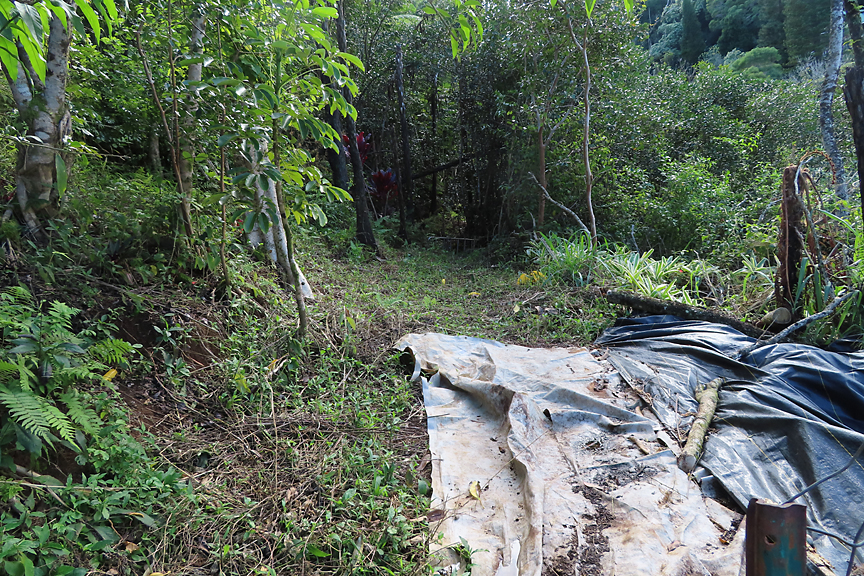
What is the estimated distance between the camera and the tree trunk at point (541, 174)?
20.1 feet

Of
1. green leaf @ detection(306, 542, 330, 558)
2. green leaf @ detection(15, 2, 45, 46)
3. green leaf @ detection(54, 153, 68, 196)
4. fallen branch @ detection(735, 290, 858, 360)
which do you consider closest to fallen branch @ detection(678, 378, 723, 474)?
fallen branch @ detection(735, 290, 858, 360)

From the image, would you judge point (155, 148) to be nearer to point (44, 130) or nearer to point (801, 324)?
point (44, 130)

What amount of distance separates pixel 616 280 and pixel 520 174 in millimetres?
3099

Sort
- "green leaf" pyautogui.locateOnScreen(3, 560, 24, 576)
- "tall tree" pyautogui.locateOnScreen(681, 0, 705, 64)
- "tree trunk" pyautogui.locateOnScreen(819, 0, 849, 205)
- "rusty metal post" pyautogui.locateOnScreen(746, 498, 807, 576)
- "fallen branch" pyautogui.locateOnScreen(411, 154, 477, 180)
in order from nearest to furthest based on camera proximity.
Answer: "rusty metal post" pyautogui.locateOnScreen(746, 498, 807, 576) < "green leaf" pyautogui.locateOnScreen(3, 560, 24, 576) < "tree trunk" pyautogui.locateOnScreen(819, 0, 849, 205) < "fallen branch" pyautogui.locateOnScreen(411, 154, 477, 180) < "tall tree" pyautogui.locateOnScreen(681, 0, 705, 64)

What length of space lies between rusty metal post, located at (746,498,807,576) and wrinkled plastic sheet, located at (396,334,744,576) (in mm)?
901

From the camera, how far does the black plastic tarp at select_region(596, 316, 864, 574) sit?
1.72 metres

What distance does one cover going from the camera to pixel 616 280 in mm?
4469

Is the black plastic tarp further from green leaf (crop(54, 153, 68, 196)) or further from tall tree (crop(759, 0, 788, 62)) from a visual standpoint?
tall tree (crop(759, 0, 788, 62))

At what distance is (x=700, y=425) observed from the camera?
219 centimetres

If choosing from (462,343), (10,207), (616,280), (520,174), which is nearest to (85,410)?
(10,207)

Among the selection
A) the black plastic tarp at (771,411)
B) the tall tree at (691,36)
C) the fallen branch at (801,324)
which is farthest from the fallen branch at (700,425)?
the tall tree at (691,36)

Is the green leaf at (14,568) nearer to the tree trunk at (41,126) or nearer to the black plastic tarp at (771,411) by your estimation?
the tree trunk at (41,126)

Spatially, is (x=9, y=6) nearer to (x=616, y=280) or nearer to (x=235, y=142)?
(x=235, y=142)

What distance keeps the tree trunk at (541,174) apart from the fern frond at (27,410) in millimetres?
5771
